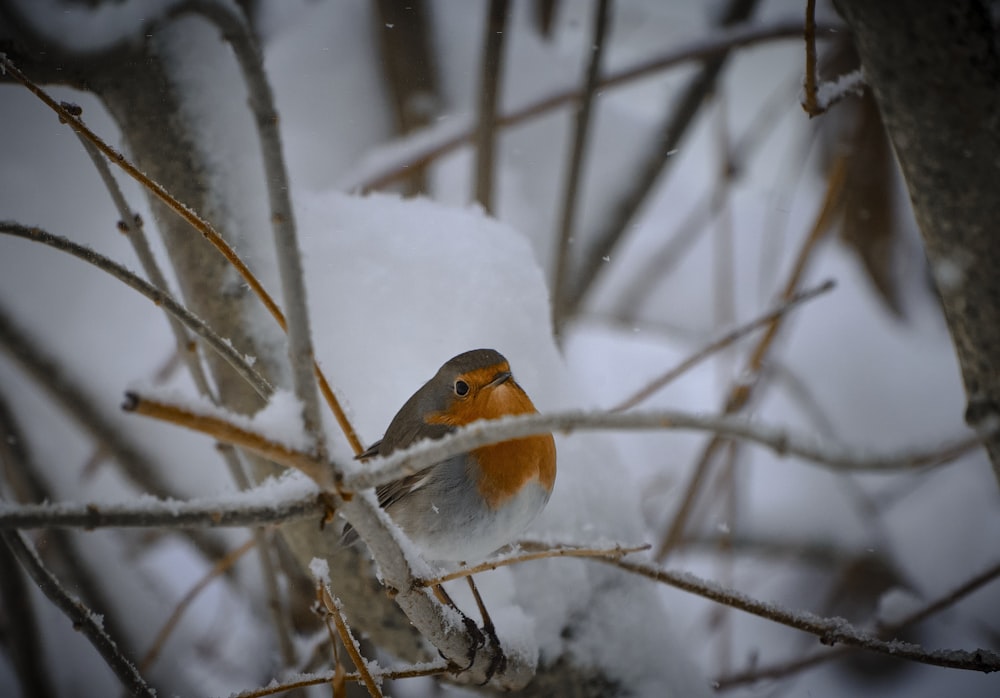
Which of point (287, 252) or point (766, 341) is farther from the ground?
point (766, 341)

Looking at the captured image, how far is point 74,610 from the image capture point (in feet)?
2.78

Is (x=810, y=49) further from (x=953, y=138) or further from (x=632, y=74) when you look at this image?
(x=632, y=74)

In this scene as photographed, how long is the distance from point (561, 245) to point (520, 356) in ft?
3.17

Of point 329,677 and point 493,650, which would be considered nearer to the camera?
point 329,677

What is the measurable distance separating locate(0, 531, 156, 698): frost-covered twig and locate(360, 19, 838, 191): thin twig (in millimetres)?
1618

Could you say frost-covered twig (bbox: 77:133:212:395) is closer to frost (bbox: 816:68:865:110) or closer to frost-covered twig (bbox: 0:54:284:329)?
frost-covered twig (bbox: 0:54:284:329)

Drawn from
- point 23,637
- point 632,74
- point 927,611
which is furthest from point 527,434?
point 23,637

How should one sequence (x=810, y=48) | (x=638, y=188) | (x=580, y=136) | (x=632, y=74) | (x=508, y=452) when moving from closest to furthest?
1. (x=810, y=48)
2. (x=508, y=452)
3. (x=580, y=136)
4. (x=632, y=74)
5. (x=638, y=188)

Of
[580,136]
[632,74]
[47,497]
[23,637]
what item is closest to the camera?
[47,497]

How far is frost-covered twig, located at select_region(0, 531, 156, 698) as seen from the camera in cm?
84

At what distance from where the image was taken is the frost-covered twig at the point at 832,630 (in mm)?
909

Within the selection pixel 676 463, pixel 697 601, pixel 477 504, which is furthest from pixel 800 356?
pixel 477 504

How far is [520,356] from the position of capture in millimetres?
1193

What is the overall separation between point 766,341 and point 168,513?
1.28 meters
